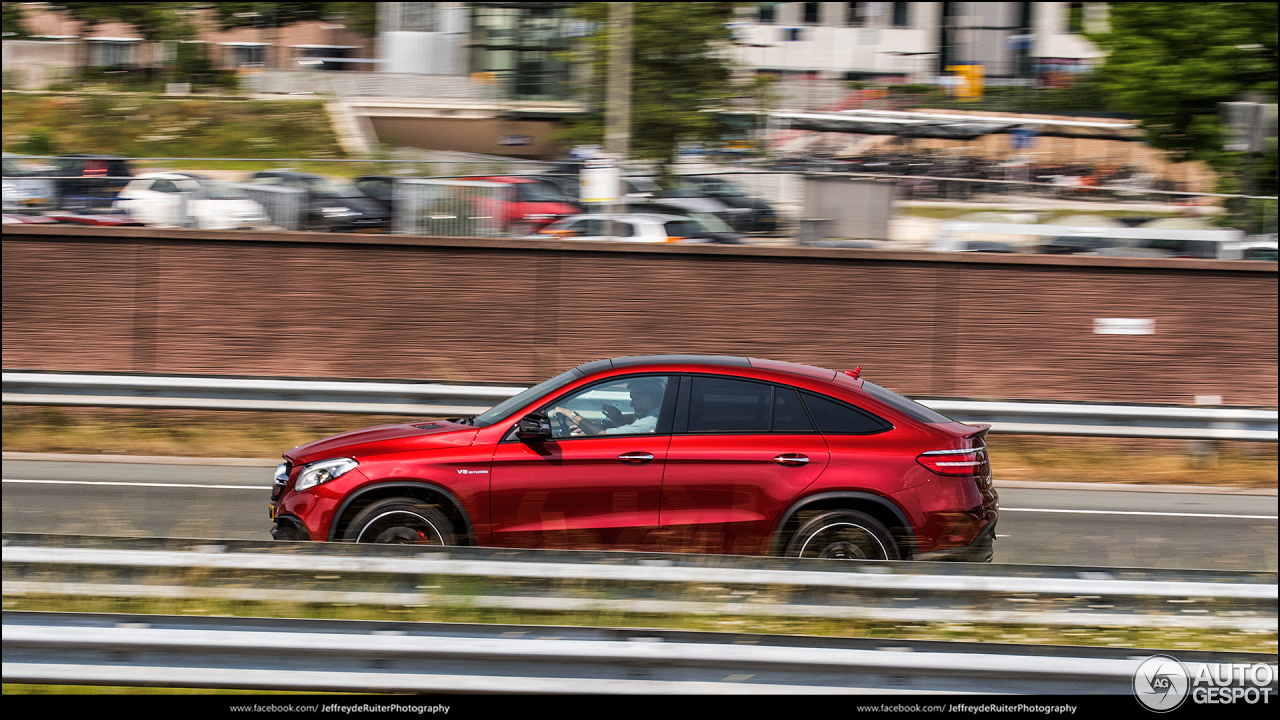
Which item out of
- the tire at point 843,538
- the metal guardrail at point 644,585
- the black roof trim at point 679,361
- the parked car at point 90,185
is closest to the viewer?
the metal guardrail at point 644,585

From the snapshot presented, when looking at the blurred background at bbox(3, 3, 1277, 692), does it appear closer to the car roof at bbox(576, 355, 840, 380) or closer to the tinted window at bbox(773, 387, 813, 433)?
the car roof at bbox(576, 355, 840, 380)

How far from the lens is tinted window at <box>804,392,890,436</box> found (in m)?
6.54

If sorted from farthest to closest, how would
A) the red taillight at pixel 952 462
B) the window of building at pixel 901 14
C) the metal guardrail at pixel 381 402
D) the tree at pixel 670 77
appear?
the window of building at pixel 901 14
the tree at pixel 670 77
the metal guardrail at pixel 381 402
the red taillight at pixel 952 462

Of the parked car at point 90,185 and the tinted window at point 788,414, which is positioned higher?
the parked car at point 90,185

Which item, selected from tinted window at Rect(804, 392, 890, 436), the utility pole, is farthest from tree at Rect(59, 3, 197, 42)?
tinted window at Rect(804, 392, 890, 436)

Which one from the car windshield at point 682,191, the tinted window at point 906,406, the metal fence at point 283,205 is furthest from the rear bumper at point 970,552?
the metal fence at point 283,205

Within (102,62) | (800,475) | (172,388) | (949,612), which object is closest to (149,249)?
(172,388)

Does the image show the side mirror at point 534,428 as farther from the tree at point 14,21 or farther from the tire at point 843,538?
the tree at point 14,21

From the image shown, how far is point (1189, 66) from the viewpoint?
3203cm

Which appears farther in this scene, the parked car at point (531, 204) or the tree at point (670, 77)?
the tree at point (670, 77)

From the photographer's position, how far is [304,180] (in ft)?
47.9

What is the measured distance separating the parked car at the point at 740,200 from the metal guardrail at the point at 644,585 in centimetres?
1041

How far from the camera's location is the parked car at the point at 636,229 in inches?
567

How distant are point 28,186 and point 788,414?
11.9 metres
